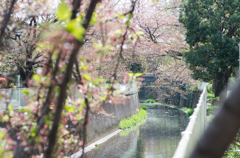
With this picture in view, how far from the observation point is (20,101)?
9203mm

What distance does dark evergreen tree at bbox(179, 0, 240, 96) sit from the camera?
13453mm

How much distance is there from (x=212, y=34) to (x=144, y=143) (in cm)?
628

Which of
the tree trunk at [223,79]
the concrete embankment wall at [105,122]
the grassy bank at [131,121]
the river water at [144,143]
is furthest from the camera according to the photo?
the grassy bank at [131,121]

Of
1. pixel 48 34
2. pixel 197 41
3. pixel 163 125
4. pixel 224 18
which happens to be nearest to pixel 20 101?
pixel 48 34

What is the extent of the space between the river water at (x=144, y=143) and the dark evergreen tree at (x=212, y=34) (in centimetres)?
395

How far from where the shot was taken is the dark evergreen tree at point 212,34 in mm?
13453

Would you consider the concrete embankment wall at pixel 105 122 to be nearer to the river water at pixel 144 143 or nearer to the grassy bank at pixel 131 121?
the grassy bank at pixel 131 121

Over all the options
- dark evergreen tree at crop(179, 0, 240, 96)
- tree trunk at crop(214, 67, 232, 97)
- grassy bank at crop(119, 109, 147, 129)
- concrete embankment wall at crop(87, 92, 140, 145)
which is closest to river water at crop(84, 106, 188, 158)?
concrete embankment wall at crop(87, 92, 140, 145)

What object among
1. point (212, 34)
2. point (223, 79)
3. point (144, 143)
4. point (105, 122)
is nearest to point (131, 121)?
point (105, 122)

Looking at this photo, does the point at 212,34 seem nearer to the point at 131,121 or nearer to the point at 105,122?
the point at 105,122

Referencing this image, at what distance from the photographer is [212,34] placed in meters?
13.5

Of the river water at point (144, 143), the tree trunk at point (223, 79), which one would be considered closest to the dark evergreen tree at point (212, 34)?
the tree trunk at point (223, 79)

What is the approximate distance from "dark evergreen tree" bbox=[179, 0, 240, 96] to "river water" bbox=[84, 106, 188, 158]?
3.95 m

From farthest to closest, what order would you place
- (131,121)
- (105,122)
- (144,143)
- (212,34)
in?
(131,121) → (105,122) → (144,143) → (212,34)
